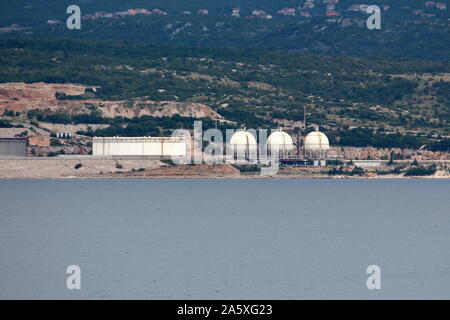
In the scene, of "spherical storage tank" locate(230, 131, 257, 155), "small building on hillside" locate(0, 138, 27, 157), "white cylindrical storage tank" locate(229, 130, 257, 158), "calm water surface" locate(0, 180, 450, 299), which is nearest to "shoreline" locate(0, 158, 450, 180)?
"small building on hillside" locate(0, 138, 27, 157)

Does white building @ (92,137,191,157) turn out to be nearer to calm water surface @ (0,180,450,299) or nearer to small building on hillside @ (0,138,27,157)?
small building on hillside @ (0,138,27,157)

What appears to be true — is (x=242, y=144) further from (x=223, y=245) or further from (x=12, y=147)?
(x=223, y=245)

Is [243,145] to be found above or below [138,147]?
above

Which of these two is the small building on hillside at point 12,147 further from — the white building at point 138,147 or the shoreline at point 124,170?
the white building at point 138,147

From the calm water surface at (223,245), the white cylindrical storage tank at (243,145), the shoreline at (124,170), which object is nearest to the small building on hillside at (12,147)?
the shoreline at (124,170)

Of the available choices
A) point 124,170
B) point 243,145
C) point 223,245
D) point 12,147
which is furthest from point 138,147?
point 223,245
